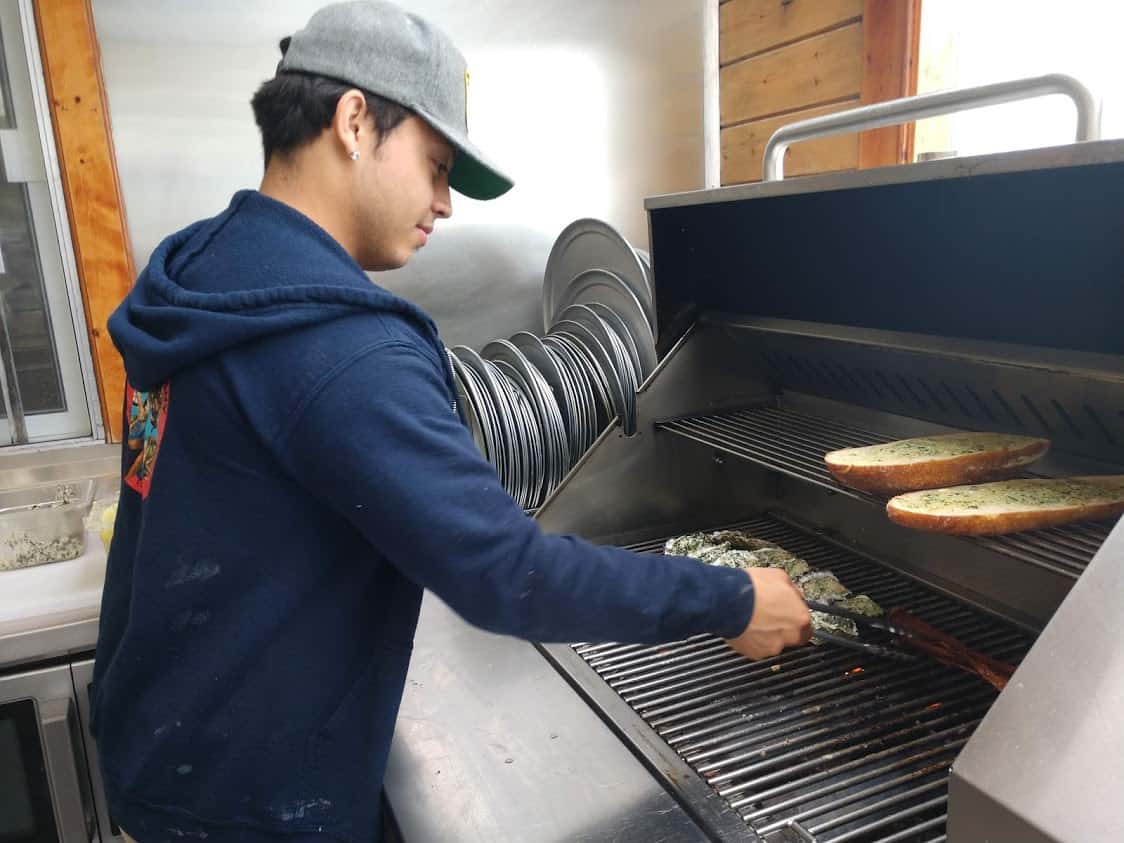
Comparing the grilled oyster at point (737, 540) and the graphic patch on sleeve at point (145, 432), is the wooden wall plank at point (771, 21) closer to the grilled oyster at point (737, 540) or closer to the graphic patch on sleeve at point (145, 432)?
the grilled oyster at point (737, 540)

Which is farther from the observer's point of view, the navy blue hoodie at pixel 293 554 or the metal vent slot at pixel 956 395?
the metal vent slot at pixel 956 395

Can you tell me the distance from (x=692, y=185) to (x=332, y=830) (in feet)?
6.99

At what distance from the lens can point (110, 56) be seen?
1.90 meters

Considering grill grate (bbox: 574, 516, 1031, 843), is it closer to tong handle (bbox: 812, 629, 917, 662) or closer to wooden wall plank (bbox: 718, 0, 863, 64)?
tong handle (bbox: 812, 629, 917, 662)

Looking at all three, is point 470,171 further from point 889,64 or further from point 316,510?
point 889,64

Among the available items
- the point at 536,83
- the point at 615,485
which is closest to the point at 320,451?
the point at 615,485

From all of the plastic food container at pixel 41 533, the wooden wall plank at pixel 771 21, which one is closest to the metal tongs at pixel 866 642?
the plastic food container at pixel 41 533

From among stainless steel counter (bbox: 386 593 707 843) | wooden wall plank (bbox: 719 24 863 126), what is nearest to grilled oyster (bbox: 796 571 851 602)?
stainless steel counter (bbox: 386 593 707 843)

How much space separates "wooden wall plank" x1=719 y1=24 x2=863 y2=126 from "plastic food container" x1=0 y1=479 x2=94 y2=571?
6.83 feet

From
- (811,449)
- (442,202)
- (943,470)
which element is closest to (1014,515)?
(943,470)

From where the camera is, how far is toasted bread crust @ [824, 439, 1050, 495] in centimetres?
102

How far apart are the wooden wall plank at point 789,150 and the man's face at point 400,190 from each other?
1.55 m

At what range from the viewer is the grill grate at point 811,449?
84cm

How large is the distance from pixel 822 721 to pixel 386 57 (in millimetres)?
863
